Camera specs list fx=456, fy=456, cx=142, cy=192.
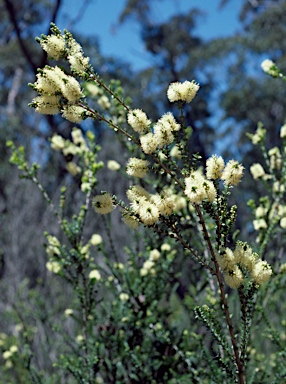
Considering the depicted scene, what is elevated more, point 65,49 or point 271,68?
point 271,68

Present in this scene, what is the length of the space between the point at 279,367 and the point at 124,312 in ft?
2.21

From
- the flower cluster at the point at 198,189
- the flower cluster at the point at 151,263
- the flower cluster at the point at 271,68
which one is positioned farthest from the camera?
the flower cluster at the point at 151,263

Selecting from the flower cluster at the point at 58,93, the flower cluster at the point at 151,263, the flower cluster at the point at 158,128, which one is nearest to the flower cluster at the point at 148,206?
the flower cluster at the point at 158,128

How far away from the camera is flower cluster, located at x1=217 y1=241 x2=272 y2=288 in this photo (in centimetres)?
102

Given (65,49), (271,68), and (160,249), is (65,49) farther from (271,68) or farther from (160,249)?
(160,249)

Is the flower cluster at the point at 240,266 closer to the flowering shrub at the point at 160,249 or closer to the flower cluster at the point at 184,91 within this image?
the flowering shrub at the point at 160,249

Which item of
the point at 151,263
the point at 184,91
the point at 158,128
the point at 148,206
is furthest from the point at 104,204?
the point at 151,263

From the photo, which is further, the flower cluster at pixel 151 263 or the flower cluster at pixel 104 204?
the flower cluster at pixel 151 263

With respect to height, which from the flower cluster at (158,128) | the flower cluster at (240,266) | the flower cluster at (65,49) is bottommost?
the flower cluster at (240,266)

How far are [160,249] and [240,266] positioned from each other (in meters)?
1.19

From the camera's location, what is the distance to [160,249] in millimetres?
2246

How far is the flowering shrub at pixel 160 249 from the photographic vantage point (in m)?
1.05

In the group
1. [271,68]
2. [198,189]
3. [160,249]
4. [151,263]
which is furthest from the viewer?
[160,249]

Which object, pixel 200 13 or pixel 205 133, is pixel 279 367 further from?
pixel 200 13
